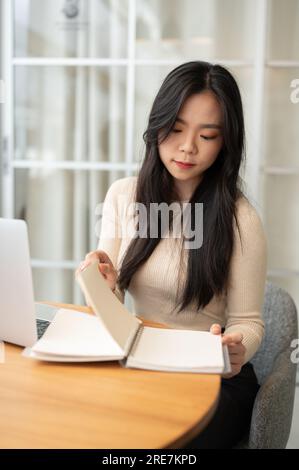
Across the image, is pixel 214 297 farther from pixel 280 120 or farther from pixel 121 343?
pixel 280 120

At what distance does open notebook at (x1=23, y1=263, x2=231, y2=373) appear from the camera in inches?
37.6

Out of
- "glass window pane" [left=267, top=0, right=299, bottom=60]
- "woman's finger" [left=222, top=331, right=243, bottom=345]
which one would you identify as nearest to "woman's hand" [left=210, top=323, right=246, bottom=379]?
"woman's finger" [left=222, top=331, right=243, bottom=345]

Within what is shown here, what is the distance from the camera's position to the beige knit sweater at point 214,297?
1319 millimetres

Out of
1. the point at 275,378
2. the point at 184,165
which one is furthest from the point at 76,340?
the point at 184,165

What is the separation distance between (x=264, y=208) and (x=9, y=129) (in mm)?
1199

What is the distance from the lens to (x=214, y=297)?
1.40 meters

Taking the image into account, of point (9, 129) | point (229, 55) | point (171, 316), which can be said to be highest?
point (229, 55)

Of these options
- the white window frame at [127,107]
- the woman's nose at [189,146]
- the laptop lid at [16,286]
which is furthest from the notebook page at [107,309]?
the white window frame at [127,107]

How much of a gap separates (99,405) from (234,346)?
0.37 metres

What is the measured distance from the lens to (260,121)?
2314 millimetres
